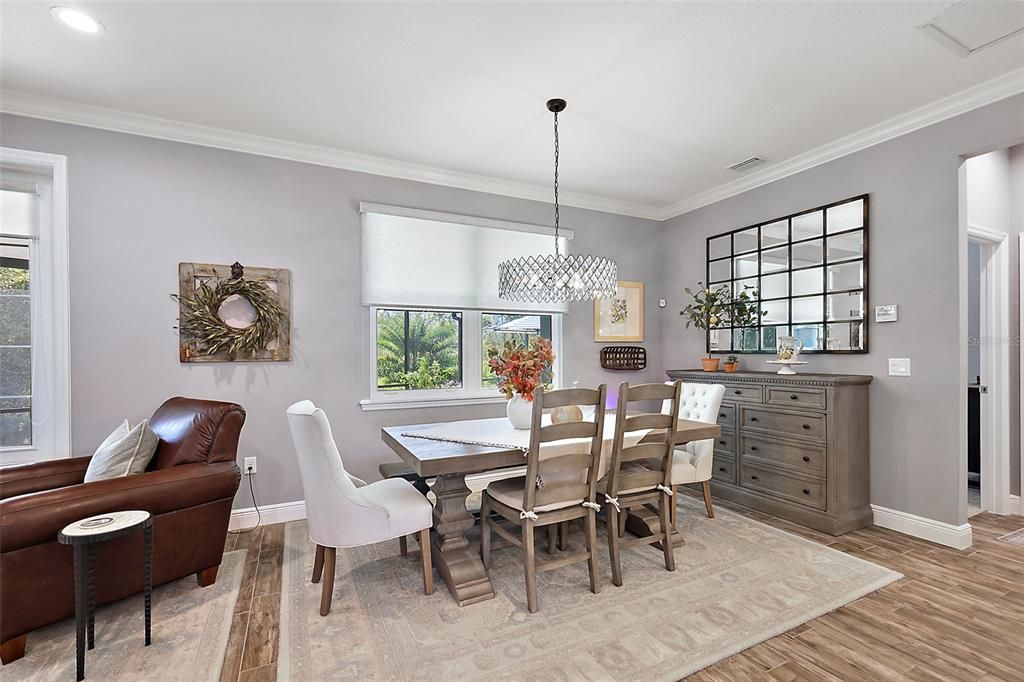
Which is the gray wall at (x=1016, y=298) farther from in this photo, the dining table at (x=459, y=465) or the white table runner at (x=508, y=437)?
the white table runner at (x=508, y=437)

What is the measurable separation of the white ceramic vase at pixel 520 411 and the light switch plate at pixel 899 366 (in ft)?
8.00

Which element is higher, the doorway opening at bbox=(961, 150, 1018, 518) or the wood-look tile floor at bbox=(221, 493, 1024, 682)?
the doorway opening at bbox=(961, 150, 1018, 518)

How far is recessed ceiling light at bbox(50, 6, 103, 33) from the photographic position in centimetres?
210

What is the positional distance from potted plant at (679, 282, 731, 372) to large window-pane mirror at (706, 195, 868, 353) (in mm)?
69

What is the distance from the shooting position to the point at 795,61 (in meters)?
2.49

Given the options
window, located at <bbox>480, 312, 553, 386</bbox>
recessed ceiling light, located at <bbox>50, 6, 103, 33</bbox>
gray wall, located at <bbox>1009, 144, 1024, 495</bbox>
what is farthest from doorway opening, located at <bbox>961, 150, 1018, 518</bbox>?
recessed ceiling light, located at <bbox>50, 6, 103, 33</bbox>

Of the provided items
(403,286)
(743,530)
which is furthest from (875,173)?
(403,286)

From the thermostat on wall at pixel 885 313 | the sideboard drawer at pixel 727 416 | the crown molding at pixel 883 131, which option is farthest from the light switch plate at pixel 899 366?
the crown molding at pixel 883 131

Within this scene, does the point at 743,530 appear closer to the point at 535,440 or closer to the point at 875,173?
the point at 535,440

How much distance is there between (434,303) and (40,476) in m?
2.48

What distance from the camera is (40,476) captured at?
8.04 feet

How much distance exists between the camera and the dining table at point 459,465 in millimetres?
2330

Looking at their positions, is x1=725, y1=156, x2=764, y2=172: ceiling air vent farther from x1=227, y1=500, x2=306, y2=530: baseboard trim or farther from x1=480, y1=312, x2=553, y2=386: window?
x1=227, y1=500, x2=306, y2=530: baseboard trim

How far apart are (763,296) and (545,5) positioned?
299cm
